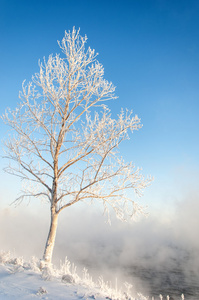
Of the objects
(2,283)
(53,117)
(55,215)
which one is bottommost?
(2,283)

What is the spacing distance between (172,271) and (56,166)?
453ft

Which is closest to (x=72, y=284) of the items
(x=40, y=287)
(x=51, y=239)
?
(x=40, y=287)

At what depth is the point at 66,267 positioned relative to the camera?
707 cm

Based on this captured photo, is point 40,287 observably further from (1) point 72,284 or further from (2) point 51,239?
(2) point 51,239

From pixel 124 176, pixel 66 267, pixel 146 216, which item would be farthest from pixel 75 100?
pixel 66 267

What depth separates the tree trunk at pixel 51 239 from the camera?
25.7ft

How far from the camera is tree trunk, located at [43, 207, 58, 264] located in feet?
25.7

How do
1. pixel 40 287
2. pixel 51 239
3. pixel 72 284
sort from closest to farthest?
pixel 40 287
pixel 72 284
pixel 51 239

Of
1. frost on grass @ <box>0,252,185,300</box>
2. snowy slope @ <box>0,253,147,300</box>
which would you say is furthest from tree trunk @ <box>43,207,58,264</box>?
snowy slope @ <box>0,253,147,300</box>

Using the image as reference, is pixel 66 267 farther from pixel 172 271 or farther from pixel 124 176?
pixel 172 271

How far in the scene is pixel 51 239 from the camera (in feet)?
26.5

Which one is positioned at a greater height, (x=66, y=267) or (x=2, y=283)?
(x=66, y=267)

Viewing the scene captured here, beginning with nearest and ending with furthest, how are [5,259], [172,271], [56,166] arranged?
[5,259], [56,166], [172,271]

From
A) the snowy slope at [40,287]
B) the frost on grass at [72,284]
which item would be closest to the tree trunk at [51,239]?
the frost on grass at [72,284]
